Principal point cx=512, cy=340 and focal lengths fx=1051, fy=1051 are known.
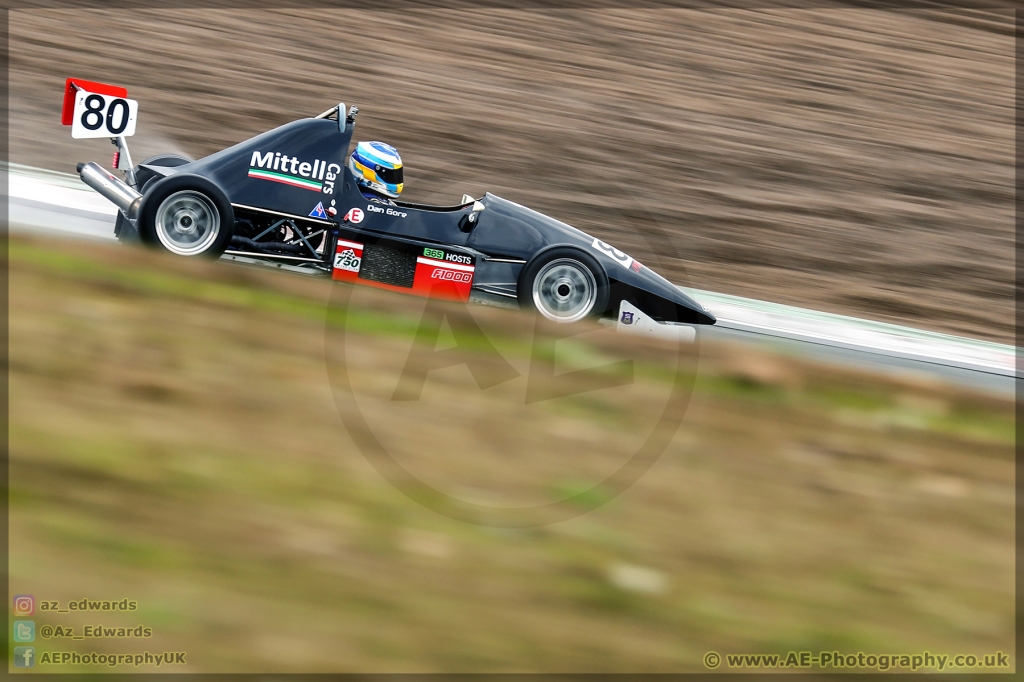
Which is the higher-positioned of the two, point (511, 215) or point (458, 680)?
point (511, 215)

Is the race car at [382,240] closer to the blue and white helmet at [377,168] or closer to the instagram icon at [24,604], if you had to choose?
the blue and white helmet at [377,168]

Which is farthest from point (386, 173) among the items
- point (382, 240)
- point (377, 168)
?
point (382, 240)

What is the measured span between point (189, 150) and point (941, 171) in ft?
31.2

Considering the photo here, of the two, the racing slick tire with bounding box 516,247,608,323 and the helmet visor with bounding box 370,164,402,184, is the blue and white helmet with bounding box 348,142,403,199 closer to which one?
the helmet visor with bounding box 370,164,402,184

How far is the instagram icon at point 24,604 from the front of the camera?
3.00 metres

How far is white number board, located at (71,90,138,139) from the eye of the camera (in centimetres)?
787

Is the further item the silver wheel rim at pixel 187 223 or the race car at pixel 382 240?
the race car at pixel 382 240

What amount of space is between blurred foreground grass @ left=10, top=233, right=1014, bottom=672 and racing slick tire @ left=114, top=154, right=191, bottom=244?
1876 millimetres

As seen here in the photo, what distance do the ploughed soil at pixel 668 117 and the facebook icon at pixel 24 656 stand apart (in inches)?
321

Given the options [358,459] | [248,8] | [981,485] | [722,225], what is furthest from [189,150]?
[981,485]

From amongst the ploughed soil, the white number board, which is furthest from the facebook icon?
the ploughed soil

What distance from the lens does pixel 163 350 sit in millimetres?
4719

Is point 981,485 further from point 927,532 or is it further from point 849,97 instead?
point 849,97

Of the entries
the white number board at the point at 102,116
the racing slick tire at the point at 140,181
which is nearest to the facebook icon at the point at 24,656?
the racing slick tire at the point at 140,181
